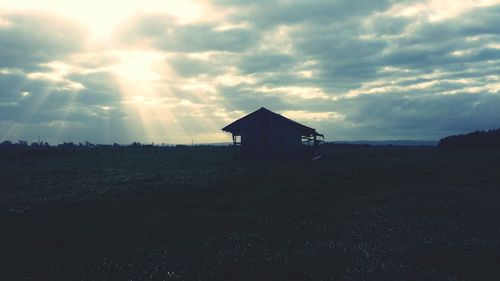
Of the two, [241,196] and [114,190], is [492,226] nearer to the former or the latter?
[241,196]

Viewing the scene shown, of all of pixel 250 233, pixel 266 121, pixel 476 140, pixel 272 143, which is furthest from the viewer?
pixel 476 140

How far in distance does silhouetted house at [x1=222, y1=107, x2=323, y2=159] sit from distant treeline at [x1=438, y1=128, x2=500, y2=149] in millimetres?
76378

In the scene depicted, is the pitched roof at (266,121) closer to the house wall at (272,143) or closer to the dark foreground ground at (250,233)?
the house wall at (272,143)

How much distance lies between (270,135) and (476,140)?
291 ft

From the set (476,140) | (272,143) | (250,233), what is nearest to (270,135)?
(272,143)

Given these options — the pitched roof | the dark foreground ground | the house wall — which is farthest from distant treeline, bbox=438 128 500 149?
the dark foreground ground

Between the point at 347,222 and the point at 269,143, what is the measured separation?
117ft

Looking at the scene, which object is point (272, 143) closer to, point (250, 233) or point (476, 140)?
point (250, 233)

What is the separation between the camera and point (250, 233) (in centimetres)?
1266

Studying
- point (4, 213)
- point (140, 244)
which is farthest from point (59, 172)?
point (140, 244)

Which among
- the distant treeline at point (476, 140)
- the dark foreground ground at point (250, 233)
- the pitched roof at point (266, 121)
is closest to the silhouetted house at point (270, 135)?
the pitched roof at point (266, 121)

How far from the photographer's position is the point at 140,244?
38.3 ft

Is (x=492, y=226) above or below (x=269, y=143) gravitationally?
below

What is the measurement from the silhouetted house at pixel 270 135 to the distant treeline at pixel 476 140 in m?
76.4
